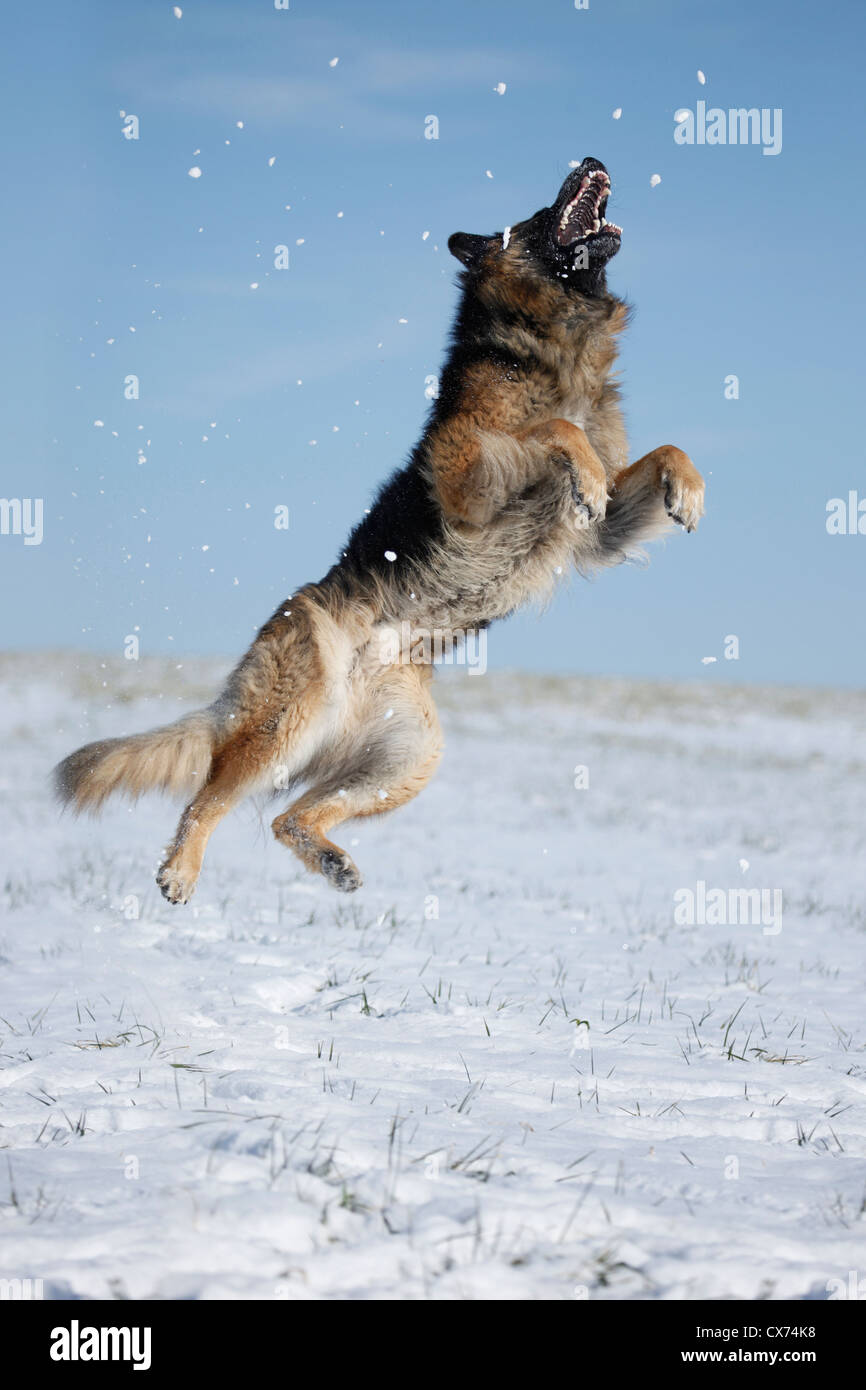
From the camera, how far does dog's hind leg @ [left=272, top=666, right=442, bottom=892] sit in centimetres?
582

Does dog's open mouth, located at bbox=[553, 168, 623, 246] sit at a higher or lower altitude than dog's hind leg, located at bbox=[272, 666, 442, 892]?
higher

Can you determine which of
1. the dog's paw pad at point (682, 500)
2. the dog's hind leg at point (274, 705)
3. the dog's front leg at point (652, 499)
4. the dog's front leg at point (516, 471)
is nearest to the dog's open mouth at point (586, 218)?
the dog's front leg at point (516, 471)

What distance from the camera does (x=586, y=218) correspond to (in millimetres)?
5418

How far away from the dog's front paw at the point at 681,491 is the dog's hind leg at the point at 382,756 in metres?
1.73

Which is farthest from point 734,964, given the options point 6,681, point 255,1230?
point 6,681

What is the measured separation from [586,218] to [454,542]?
1.81 metres

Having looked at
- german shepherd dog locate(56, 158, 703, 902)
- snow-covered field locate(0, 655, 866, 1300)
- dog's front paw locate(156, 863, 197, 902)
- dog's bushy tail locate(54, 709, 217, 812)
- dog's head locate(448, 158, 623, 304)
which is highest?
dog's head locate(448, 158, 623, 304)

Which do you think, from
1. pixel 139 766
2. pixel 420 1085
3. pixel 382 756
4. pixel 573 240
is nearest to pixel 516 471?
pixel 573 240

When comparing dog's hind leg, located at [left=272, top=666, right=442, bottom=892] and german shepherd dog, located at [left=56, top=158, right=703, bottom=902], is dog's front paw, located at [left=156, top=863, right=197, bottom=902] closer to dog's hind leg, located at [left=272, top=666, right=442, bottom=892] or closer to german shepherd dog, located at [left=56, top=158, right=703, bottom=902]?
german shepherd dog, located at [left=56, top=158, right=703, bottom=902]

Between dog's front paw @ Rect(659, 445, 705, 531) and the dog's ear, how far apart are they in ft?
5.52

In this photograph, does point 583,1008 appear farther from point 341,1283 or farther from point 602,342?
point 602,342

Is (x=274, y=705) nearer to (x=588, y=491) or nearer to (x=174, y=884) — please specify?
(x=174, y=884)

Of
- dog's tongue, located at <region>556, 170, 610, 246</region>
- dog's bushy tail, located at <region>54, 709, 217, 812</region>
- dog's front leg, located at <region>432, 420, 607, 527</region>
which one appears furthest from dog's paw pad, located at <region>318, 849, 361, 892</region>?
dog's tongue, located at <region>556, 170, 610, 246</region>
